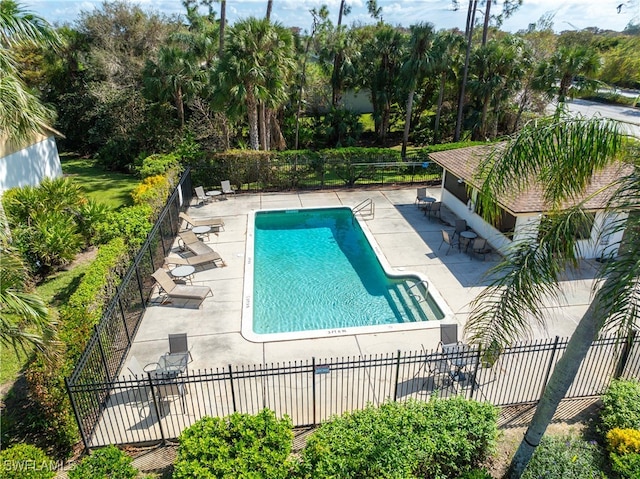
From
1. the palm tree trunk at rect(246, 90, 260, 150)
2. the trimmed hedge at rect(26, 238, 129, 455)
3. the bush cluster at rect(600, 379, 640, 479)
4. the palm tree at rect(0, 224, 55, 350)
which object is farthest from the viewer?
the palm tree trunk at rect(246, 90, 260, 150)

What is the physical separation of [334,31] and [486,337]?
30738mm

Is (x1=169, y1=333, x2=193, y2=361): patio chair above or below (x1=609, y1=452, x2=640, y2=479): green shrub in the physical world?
above

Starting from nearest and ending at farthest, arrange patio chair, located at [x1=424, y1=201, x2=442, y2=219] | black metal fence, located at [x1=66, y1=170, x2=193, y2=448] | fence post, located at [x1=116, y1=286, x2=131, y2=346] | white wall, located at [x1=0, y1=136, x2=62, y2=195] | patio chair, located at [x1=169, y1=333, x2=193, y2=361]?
black metal fence, located at [x1=66, y1=170, x2=193, y2=448]
patio chair, located at [x1=169, y1=333, x2=193, y2=361]
fence post, located at [x1=116, y1=286, x2=131, y2=346]
white wall, located at [x1=0, y1=136, x2=62, y2=195]
patio chair, located at [x1=424, y1=201, x2=442, y2=219]

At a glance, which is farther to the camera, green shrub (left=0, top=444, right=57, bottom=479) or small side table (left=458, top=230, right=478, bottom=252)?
small side table (left=458, top=230, right=478, bottom=252)

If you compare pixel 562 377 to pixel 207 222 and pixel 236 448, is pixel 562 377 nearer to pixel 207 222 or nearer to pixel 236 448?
pixel 236 448

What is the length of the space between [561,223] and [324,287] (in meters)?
9.57

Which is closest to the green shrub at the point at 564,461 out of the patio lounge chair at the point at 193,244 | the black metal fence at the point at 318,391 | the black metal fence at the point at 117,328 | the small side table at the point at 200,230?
the black metal fence at the point at 318,391

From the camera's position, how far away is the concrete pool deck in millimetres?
10641

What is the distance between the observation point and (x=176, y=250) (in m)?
16.1

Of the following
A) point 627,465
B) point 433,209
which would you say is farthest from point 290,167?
point 627,465

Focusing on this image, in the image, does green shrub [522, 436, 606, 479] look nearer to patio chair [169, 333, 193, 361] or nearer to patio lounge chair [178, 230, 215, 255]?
patio chair [169, 333, 193, 361]

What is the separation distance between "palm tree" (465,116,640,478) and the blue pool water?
628 centimetres

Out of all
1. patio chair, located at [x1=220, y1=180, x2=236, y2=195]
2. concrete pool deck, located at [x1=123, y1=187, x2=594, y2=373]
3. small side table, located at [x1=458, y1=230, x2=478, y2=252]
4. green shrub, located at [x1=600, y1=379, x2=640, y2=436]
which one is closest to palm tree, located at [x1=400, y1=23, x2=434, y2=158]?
concrete pool deck, located at [x1=123, y1=187, x2=594, y2=373]

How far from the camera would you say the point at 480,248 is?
15367 mm
